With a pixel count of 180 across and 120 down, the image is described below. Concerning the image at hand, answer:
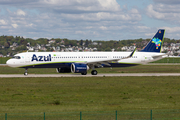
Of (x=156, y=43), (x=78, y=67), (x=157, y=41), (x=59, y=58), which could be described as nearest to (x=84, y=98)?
(x=78, y=67)

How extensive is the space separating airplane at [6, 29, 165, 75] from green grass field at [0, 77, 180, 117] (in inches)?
540

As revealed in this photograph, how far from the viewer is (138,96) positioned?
98.0 ft

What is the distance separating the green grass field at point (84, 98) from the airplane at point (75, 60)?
13.7 meters

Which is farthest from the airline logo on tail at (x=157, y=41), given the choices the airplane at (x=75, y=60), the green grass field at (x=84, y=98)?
the green grass field at (x=84, y=98)

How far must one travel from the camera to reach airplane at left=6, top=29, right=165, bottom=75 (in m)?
50.3

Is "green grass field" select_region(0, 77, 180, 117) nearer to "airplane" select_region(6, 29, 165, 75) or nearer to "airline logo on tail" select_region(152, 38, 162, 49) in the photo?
"airplane" select_region(6, 29, 165, 75)

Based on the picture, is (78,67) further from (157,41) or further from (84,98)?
(84,98)

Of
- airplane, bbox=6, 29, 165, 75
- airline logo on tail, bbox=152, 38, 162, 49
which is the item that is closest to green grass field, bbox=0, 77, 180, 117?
airplane, bbox=6, 29, 165, 75

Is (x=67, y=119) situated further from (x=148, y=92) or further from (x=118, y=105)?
(x=148, y=92)

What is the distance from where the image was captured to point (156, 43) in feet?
192

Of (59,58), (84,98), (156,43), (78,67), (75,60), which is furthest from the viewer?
(156,43)

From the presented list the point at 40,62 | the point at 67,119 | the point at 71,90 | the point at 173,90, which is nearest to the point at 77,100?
the point at 71,90

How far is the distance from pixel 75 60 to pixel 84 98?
79.7 feet

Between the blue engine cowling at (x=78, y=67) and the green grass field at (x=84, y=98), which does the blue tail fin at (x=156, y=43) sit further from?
the green grass field at (x=84, y=98)
